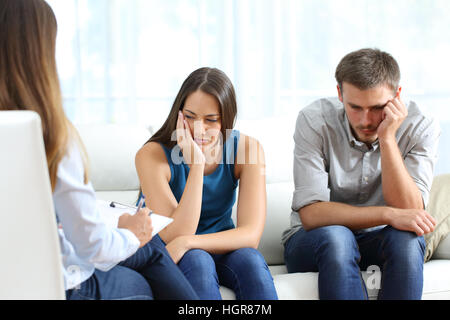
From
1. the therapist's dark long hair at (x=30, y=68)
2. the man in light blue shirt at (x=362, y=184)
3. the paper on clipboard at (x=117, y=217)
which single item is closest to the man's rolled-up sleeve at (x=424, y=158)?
the man in light blue shirt at (x=362, y=184)

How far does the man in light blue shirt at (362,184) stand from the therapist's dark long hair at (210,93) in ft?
0.83

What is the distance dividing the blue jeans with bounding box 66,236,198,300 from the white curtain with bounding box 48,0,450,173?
1.94 m

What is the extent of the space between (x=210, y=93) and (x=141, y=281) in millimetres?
731

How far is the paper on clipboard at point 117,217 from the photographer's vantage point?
3.93 ft

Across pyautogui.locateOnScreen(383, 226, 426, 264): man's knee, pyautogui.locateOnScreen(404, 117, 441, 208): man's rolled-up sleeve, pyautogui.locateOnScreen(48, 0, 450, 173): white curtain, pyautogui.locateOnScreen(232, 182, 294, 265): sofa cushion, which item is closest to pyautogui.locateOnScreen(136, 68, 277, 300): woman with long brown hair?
pyautogui.locateOnScreen(232, 182, 294, 265): sofa cushion

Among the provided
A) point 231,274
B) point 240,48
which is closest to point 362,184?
point 231,274

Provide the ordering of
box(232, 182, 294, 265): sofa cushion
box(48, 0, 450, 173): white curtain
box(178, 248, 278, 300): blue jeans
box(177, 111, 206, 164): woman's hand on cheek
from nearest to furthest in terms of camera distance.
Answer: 1. box(178, 248, 278, 300): blue jeans
2. box(177, 111, 206, 164): woman's hand on cheek
3. box(232, 182, 294, 265): sofa cushion
4. box(48, 0, 450, 173): white curtain

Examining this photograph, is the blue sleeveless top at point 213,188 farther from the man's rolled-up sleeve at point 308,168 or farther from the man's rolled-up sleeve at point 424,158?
the man's rolled-up sleeve at point 424,158

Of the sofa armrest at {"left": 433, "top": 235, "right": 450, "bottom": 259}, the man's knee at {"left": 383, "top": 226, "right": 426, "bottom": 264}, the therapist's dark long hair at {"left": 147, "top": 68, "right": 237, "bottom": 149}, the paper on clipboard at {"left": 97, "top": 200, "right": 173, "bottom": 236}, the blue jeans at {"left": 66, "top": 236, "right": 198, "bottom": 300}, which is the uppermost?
the therapist's dark long hair at {"left": 147, "top": 68, "right": 237, "bottom": 149}

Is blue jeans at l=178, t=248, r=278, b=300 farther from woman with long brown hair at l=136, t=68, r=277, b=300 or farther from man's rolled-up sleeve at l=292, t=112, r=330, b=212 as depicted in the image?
man's rolled-up sleeve at l=292, t=112, r=330, b=212

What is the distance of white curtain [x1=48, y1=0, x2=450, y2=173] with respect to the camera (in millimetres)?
3045

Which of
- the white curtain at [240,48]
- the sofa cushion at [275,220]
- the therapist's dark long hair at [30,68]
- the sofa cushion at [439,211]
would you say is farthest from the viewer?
the white curtain at [240,48]
